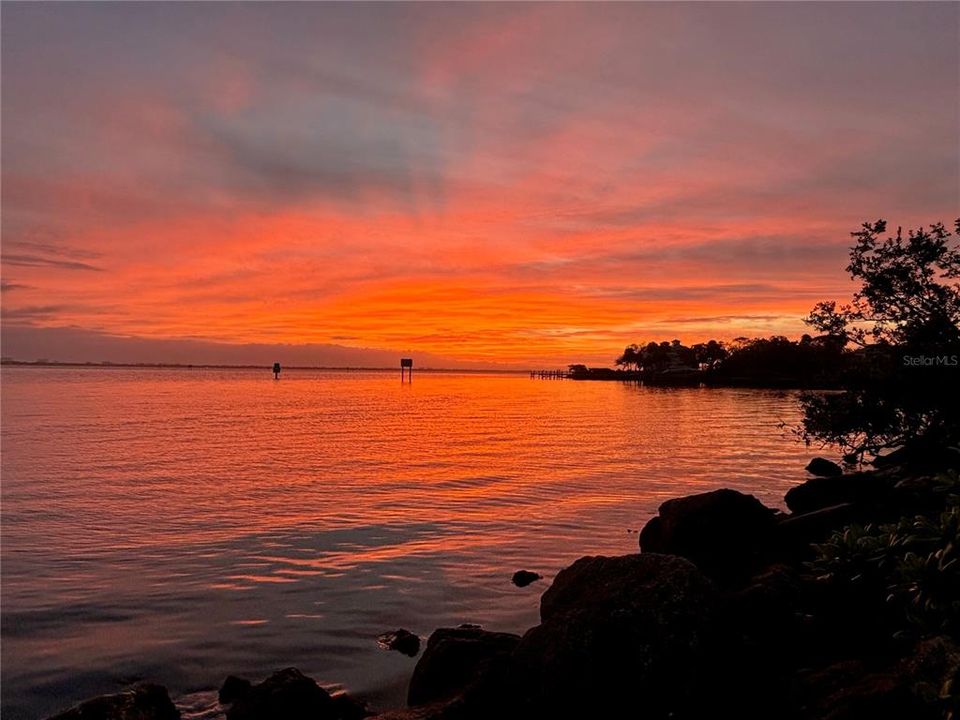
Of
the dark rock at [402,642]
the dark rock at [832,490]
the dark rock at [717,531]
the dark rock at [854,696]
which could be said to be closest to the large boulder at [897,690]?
the dark rock at [854,696]

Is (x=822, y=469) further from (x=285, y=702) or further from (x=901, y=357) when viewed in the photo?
(x=285, y=702)

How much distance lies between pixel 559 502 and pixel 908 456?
11.2 metres

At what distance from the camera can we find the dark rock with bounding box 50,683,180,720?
7.56 m

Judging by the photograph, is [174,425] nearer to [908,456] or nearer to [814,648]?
[908,456]

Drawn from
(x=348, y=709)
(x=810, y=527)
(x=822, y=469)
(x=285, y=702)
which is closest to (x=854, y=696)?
(x=348, y=709)

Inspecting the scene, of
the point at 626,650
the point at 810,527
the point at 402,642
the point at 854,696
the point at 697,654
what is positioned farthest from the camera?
the point at 810,527

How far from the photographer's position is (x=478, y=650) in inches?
354

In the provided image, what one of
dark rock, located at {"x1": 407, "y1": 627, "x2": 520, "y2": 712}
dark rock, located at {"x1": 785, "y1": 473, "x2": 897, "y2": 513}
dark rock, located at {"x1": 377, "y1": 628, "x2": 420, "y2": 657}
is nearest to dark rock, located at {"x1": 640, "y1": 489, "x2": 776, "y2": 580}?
dark rock, located at {"x1": 785, "y1": 473, "x2": 897, "y2": 513}

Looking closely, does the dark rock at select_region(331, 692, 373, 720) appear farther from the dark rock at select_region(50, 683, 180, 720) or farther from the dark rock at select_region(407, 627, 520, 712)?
the dark rock at select_region(50, 683, 180, 720)

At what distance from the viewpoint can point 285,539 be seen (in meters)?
18.4

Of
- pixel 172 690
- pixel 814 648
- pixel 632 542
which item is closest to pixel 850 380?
pixel 632 542

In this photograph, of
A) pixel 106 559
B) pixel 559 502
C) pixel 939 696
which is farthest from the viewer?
pixel 559 502

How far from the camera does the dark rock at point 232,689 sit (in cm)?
948

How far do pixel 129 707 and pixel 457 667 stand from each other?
3.86 metres
